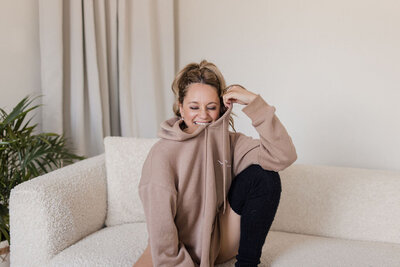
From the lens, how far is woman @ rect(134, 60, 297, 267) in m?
1.30

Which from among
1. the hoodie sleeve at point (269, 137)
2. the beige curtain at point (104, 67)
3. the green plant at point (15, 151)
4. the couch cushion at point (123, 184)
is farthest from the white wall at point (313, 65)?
the hoodie sleeve at point (269, 137)

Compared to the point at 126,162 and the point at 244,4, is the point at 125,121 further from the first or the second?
the point at 244,4

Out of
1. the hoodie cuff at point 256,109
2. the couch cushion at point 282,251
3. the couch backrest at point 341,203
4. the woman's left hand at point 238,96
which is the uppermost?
the woman's left hand at point 238,96

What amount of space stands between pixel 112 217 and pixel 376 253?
3.36 feet

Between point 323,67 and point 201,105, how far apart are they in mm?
979

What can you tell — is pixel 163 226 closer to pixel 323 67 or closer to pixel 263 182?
pixel 263 182

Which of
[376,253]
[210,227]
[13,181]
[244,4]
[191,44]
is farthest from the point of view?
[191,44]

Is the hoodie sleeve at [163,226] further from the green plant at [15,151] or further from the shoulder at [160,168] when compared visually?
the green plant at [15,151]

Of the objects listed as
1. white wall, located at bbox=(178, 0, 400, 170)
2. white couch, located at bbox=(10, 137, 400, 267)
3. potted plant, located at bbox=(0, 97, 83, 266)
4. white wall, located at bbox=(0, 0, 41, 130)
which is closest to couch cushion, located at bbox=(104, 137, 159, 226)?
white couch, located at bbox=(10, 137, 400, 267)

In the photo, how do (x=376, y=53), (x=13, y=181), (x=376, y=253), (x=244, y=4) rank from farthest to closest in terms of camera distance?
1. (x=244, y=4)
2. (x=376, y=53)
3. (x=13, y=181)
4. (x=376, y=253)

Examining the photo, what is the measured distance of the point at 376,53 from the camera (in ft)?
6.55

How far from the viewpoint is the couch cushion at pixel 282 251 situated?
4.55 ft

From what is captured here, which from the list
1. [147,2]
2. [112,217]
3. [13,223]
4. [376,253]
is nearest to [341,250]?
[376,253]

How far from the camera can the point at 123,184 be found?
5.79 ft
